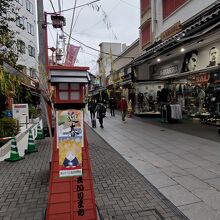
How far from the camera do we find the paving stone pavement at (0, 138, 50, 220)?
402 centimetres

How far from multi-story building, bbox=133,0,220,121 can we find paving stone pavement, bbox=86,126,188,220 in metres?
5.43

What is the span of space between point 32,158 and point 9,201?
331 centimetres

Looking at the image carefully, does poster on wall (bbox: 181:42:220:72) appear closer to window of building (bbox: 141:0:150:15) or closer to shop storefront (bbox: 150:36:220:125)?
shop storefront (bbox: 150:36:220:125)

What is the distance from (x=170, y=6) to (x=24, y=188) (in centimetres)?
1474

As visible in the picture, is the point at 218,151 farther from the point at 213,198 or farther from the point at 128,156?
the point at 213,198

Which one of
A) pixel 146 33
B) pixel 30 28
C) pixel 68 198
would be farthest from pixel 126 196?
pixel 30 28

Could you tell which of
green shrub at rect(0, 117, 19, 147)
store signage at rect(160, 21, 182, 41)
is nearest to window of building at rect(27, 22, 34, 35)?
store signage at rect(160, 21, 182, 41)

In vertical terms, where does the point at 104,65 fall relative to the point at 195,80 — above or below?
above

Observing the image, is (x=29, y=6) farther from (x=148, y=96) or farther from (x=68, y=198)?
(x=68, y=198)

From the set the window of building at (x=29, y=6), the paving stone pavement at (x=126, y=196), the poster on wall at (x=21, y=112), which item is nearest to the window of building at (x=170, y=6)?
the poster on wall at (x=21, y=112)

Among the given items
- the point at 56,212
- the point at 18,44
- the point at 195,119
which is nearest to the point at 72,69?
the point at 56,212

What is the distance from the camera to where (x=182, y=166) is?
632cm

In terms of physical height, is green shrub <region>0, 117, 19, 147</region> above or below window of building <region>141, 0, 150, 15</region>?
below

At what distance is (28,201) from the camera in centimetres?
445
